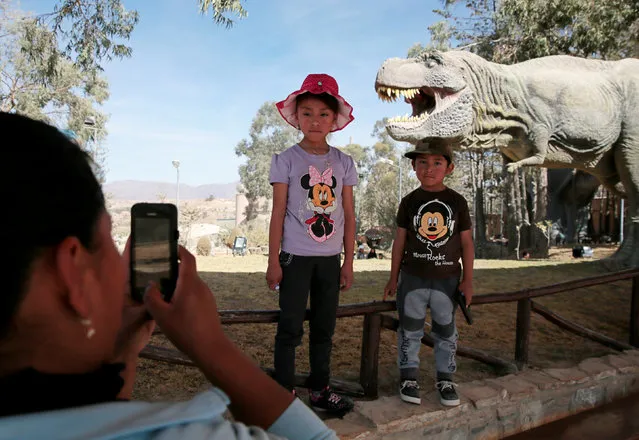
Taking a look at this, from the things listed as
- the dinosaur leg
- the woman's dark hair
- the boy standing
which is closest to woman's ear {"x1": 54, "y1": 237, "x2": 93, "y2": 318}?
the woman's dark hair

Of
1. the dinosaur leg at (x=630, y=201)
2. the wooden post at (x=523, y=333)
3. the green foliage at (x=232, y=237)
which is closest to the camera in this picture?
the wooden post at (x=523, y=333)

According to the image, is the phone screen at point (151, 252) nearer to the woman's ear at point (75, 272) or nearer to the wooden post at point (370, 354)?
the woman's ear at point (75, 272)

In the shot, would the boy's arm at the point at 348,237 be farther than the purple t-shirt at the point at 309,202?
Yes

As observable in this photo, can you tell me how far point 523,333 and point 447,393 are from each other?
1.04 m

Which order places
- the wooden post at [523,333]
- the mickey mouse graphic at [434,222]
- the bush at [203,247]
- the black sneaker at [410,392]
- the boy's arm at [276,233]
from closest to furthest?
the boy's arm at [276,233], the black sneaker at [410,392], the mickey mouse graphic at [434,222], the wooden post at [523,333], the bush at [203,247]

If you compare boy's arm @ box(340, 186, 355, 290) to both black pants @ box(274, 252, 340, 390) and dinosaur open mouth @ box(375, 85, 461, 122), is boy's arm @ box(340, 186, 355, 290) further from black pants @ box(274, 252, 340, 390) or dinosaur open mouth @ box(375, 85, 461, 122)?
dinosaur open mouth @ box(375, 85, 461, 122)

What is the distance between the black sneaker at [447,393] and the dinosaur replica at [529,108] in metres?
1.79

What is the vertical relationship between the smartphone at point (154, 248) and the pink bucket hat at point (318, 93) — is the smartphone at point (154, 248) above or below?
below

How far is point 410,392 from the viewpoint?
239 cm

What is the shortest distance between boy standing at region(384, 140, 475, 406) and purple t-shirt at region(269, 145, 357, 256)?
1.51 feet

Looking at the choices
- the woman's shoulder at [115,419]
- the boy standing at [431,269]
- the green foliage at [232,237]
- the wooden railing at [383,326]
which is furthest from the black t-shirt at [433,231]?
the green foliage at [232,237]

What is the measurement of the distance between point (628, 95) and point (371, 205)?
20000 mm

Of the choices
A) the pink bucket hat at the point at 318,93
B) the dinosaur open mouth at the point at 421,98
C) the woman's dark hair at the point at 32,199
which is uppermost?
the dinosaur open mouth at the point at 421,98

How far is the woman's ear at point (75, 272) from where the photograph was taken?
0.50m
